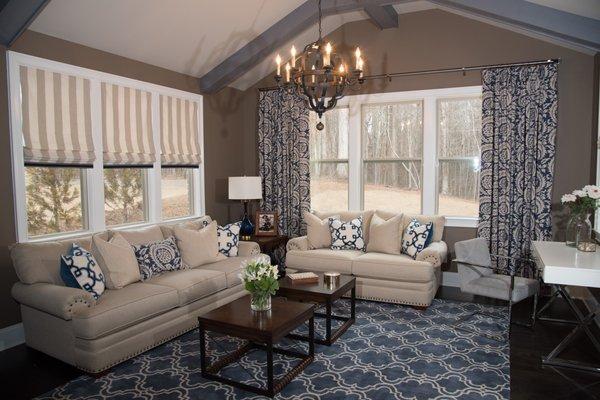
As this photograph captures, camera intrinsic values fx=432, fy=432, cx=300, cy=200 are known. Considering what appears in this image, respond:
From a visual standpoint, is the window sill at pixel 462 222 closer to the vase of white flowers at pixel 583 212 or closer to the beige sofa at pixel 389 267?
the beige sofa at pixel 389 267

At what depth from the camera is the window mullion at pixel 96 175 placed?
4352mm

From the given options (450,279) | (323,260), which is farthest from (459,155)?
(323,260)

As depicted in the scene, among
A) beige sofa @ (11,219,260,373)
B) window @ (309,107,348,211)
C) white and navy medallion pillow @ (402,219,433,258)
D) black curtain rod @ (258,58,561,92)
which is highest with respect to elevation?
black curtain rod @ (258,58,561,92)

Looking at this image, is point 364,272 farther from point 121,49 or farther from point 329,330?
point 121,49

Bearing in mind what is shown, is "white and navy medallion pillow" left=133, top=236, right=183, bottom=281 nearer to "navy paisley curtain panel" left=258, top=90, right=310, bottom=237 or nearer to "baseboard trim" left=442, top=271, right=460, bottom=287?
"navy paisley curtain panel" left=258, top=90, right=310, bottom=237

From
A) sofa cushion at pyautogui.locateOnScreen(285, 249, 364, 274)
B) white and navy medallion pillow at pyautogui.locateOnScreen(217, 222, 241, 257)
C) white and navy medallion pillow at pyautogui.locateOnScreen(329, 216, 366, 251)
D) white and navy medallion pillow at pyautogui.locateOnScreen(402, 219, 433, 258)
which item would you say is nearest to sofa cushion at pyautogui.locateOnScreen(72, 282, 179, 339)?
white and navy medallion pillow at pyautogui.locateOnScreen(217, 222, 241, 257)

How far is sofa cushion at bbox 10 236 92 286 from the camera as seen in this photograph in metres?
Answer: 3.51

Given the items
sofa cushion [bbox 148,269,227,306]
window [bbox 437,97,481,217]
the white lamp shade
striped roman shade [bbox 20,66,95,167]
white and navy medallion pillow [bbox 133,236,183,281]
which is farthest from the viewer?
the white lamp shade

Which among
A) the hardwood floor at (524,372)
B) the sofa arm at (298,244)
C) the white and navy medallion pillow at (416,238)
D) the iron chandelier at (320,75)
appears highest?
the iron chandelier at (320,75)

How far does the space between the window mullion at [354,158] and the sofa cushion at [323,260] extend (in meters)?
1.05

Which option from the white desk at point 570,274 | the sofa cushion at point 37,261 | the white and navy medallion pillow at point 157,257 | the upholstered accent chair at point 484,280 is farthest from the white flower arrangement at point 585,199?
the sofa cushion at point 37,261

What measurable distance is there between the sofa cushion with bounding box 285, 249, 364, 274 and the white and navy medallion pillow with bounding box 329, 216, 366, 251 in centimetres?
10

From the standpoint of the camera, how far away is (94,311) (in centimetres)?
321

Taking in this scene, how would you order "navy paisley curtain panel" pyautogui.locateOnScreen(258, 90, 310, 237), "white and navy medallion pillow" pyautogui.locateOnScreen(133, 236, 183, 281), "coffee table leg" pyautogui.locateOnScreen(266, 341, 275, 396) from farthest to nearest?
"navy paisley curtain panel" pyautogui.locateOnScreen(258, 90, 310, 237) < "white and navy medallion pillow" pyautogui.locateOnScreen(133, 236, 183, 281) < "coffee table leg" pyautogui.locateOnScreen(266, 341, 275, 396)
